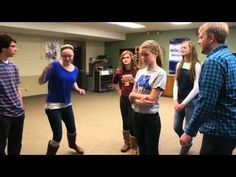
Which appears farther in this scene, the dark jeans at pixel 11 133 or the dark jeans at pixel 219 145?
the dark jeans at pixel 11 133

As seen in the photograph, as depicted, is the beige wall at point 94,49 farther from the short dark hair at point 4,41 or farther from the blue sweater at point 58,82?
the short dark hair at point 4,41

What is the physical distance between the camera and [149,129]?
2.05m

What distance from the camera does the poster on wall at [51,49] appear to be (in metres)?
8.23

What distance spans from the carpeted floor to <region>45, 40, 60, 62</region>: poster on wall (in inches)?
100

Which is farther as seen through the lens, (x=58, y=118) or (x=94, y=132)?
(x=94, y=132)

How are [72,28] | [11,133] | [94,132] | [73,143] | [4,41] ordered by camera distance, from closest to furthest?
1. [4,41]
2. [11,133]
3. [73,143]
4. [94,132]
5. [72,28]

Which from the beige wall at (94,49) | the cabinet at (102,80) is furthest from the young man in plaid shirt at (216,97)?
the beige wall at (94,49)

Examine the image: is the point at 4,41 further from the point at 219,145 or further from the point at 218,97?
the point at 219,145

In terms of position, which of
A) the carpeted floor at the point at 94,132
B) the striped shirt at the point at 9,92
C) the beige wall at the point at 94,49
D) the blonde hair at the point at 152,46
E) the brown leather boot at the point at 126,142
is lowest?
the carpeted floor at the point at 94,132

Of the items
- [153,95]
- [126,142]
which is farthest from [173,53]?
[153,95]

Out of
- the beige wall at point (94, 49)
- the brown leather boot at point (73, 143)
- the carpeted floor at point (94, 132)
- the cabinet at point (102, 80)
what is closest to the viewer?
the brown leather boot at point (73, 143)

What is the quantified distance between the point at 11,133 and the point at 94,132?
6.18 ft

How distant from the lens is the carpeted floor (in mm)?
3229

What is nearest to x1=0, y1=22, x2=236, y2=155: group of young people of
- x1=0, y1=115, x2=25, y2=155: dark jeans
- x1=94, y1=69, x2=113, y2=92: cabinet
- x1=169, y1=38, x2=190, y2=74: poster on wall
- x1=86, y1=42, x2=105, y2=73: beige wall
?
x1=0, y1=115, x2=25, y2=155: dark jeans
